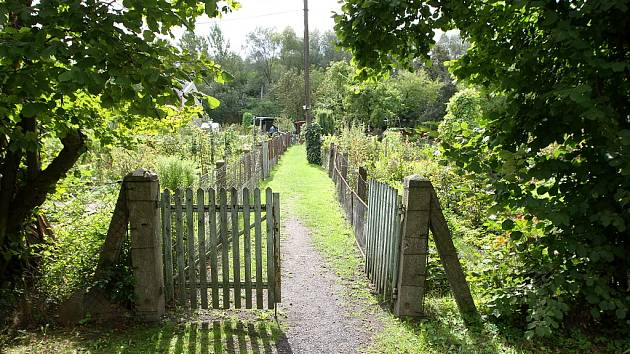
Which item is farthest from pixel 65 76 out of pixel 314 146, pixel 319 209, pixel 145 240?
pixel 314 146

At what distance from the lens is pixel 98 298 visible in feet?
17.9

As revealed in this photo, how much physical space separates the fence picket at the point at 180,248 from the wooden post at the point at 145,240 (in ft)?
0.73

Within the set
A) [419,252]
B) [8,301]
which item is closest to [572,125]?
[419,252]

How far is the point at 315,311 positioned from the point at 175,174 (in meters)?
4.52

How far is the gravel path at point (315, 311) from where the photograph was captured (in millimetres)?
5223

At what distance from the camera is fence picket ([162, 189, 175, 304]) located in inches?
223

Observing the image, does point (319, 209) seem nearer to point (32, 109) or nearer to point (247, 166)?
point (247, 166)

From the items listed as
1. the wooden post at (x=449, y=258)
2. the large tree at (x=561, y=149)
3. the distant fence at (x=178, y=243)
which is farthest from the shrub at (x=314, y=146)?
the large tree at (x=561, y=149)

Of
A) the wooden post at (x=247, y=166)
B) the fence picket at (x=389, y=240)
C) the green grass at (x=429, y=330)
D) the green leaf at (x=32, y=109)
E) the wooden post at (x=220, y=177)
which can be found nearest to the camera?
the green leaf at (x=32, y=109)

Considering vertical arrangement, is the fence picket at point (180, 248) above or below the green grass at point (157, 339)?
above

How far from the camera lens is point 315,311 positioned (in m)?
6.18

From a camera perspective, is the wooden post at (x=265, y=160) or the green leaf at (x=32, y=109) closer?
the green leaf at (x=32, y=109)

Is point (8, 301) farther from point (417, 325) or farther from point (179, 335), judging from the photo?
point (417, 325)

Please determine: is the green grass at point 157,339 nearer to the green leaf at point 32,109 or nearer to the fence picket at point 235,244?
the fence picket at point 235,244
